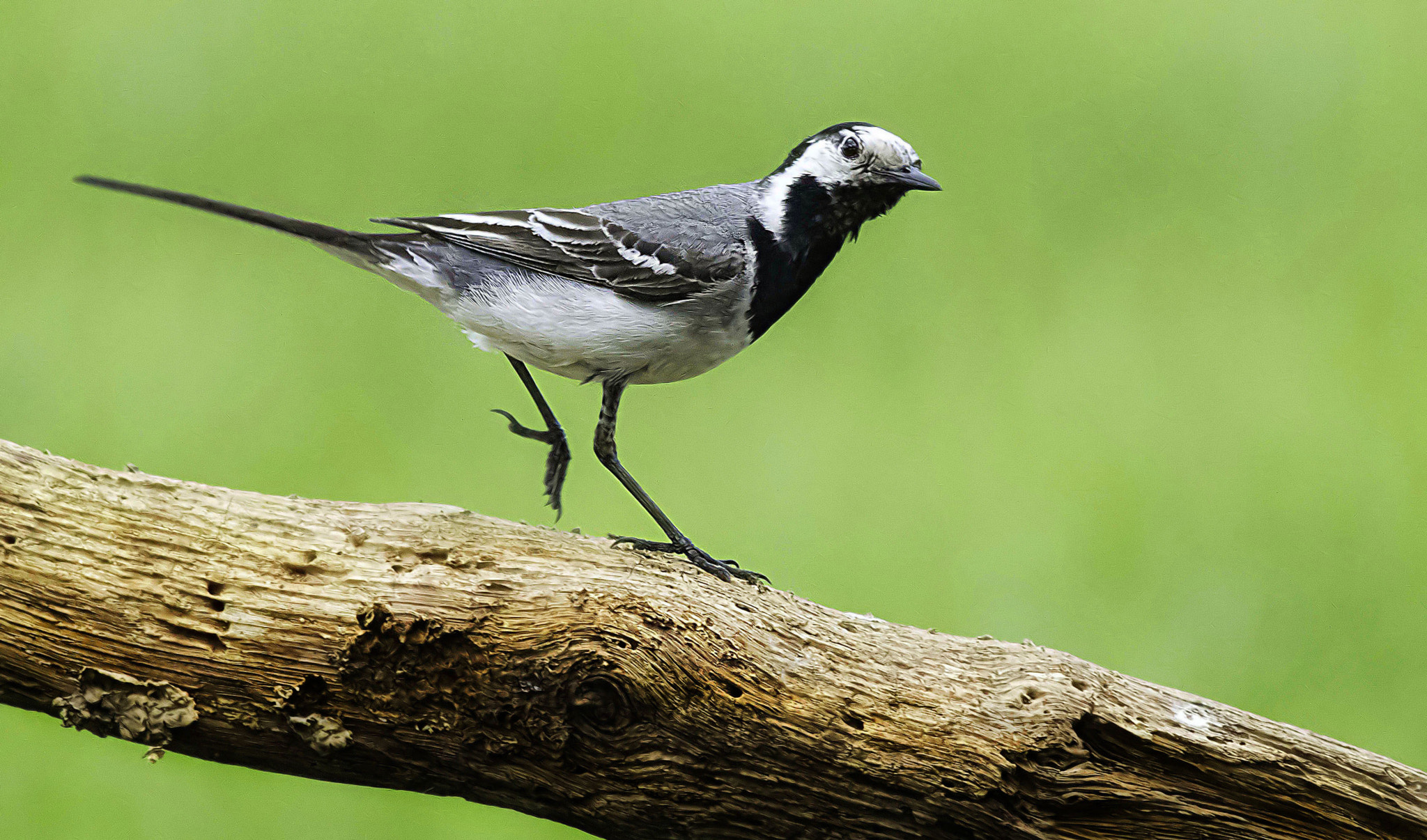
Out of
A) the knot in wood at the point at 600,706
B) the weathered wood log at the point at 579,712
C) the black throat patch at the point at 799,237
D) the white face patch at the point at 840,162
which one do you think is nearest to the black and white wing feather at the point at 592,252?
the black throat patch at the point at 799,237

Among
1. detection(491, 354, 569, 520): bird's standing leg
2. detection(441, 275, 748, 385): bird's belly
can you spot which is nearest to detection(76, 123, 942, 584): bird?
detection(441, 275, 748, 385): bird's belly

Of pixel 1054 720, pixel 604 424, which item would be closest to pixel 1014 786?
pixel 1054 720

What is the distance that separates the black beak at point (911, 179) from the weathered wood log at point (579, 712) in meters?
1.42

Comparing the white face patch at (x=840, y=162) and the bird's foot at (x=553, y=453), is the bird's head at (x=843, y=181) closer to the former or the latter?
the white face patch at (x=840, y=162)

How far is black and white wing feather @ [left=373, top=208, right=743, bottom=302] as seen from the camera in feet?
10.1

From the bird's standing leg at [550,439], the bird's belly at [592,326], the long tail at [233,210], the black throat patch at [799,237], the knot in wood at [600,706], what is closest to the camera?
the knot in wood at [600,706]

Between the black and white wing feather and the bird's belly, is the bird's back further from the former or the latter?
the bird's belly

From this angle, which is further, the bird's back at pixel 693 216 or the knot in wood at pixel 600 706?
the bird's back at pixel 693 216

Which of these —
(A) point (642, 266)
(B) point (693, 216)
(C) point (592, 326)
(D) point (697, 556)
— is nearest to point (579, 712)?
(D) point (697, 556)

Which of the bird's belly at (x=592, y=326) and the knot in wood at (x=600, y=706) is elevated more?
the bird's belly at (x=592, y=326)

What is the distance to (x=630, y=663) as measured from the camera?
2605mm

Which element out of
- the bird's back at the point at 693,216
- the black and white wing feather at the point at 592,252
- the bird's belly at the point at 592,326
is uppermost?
the bird's back at the point at 693,216

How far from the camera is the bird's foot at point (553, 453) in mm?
3705

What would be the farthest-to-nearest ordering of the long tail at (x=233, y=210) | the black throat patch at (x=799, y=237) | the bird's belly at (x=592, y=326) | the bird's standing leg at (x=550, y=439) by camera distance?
1. the bird's standing leg at (x=550, y=439)
2. the black throat patch at (x=799, y=237)
3. the bird's belly at (x=592, y=326)
4. the long tail at (x=233, y=210)
